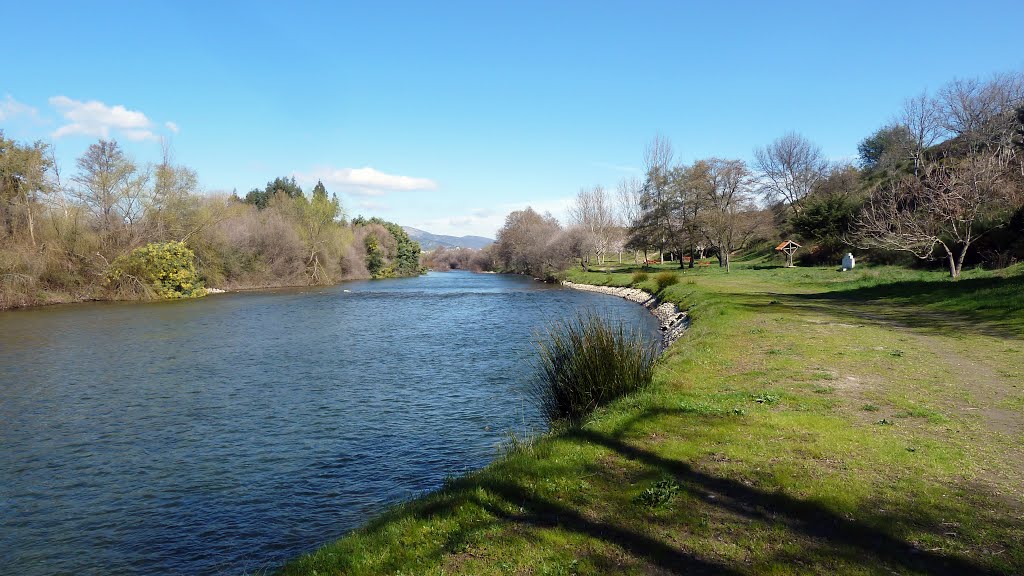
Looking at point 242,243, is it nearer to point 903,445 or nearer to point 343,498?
point 343,498

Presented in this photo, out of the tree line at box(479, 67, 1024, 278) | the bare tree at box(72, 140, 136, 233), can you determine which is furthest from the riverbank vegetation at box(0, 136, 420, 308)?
the tree line at box(479, 67, 1024, 278)

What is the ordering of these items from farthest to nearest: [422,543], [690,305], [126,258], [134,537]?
[126,258] < [690,305] < [134,537] < [422,543]

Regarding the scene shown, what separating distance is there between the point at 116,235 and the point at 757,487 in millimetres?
52955

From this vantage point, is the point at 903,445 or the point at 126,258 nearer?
the point at 903,445

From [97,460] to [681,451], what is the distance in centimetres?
1062

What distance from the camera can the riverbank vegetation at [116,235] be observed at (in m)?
40.1

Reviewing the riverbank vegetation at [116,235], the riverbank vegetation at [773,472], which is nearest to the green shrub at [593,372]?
the riverbank vegetation at [773,472]

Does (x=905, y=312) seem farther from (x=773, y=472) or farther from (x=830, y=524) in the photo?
(x=830, y=524)

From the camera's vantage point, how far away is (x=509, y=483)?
20.2 feet

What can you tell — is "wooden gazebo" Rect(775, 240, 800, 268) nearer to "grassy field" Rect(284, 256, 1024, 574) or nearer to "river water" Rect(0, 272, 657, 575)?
"river water" Rect(0, 272, 657, 575)

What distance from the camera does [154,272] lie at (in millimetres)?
44719

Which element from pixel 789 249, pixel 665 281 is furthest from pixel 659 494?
pixel 789 249

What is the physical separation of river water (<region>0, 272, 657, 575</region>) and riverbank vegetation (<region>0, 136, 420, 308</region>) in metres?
19.8

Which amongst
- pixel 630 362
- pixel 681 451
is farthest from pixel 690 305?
pixel 681 451
